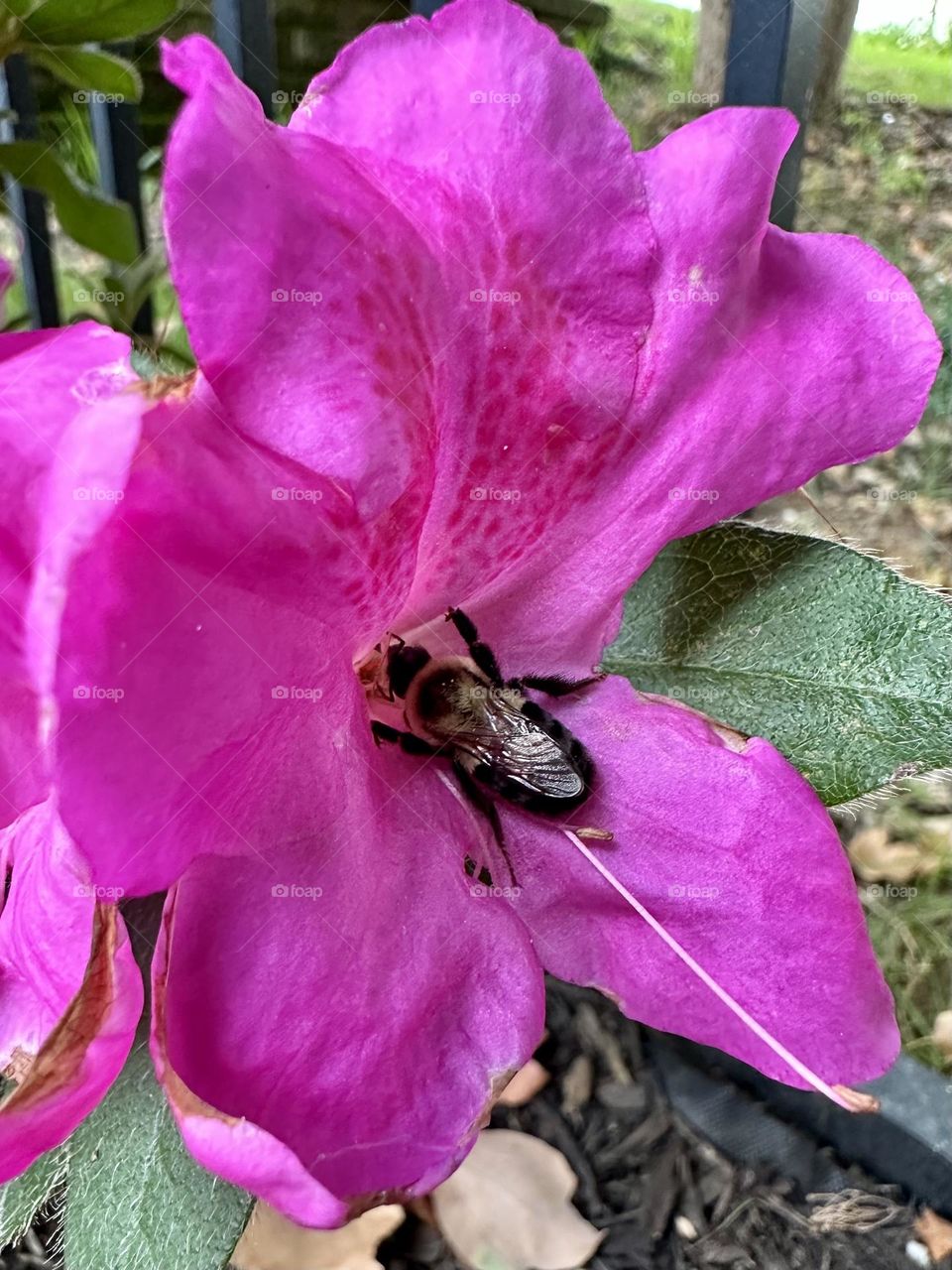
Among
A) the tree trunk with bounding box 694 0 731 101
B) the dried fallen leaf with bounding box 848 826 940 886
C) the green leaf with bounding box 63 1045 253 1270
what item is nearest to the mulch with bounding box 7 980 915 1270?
the dried fallen leaf with bounding box 848 826 940 886

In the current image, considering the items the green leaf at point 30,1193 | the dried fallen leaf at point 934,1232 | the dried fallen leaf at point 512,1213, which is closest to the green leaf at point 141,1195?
the green leaf at point 30,1193

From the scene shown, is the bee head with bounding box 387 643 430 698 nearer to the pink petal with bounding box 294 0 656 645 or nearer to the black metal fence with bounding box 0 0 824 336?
the pink petal with bounding box 294 0 656 645

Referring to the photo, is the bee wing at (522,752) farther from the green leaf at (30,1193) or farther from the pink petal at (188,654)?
the green leaf at (30,1193)

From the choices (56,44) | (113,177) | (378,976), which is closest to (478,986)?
(378,976)

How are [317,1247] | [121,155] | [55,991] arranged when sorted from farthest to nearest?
[121,155], [317,1247], [55,991]

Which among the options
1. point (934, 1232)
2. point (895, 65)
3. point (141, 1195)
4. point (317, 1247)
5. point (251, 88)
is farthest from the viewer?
point (895, 65)

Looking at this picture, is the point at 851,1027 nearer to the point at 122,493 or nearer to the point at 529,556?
the point at 529,556

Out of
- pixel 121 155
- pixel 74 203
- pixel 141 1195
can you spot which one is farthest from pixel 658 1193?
pixel 121 155

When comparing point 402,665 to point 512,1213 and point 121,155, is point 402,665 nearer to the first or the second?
point 512,1213
